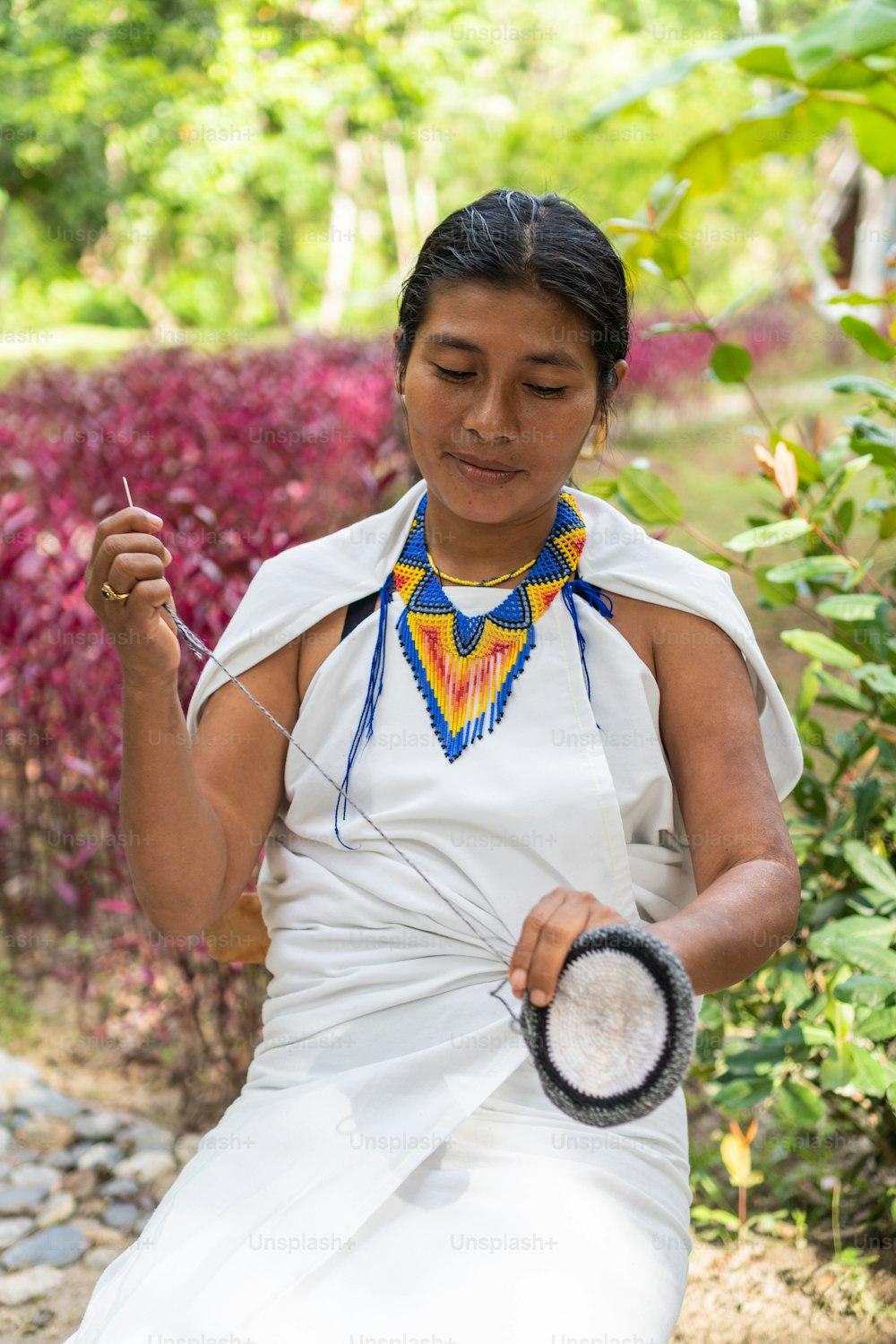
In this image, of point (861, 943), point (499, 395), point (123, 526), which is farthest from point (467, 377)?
point (861, 943)

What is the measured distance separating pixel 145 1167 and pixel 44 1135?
282 millimetres

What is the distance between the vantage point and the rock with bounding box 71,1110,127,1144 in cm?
301

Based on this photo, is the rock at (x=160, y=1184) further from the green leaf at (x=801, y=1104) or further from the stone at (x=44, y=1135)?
the green leaf at (x=801, y=1104)

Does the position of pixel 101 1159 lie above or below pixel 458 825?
below

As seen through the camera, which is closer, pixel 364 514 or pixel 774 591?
pixel 774 591

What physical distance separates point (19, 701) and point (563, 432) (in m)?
2.47

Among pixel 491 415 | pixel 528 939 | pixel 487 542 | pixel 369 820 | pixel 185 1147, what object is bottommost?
pixel 185 1147

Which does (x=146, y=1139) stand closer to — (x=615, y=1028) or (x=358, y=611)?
(x=358, y=611)

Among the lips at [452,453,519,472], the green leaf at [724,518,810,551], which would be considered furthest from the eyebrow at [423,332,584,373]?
the green leaf at [724,518,810,551]

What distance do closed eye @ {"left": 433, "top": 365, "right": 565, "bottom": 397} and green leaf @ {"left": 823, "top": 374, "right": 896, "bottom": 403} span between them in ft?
2.34

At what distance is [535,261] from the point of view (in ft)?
5.50

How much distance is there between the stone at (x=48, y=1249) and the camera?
2.62 metres

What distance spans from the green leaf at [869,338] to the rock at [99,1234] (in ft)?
7.42

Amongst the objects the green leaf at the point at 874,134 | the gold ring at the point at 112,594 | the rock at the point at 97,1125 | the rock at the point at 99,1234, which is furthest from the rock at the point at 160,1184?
the green leaf at the point at 874,134
